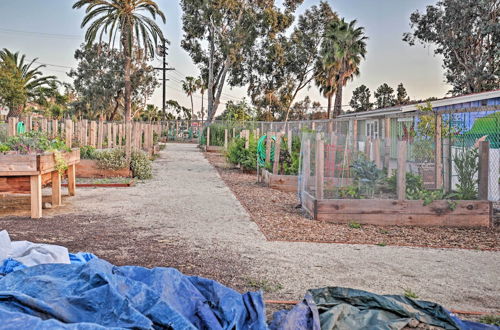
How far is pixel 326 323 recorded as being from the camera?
3648mm

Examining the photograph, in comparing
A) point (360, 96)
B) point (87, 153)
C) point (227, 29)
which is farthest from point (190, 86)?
point (87, 153)

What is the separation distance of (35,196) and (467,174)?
697 centimetres

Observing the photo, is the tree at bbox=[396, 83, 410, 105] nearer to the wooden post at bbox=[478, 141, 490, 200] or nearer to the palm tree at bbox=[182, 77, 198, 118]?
the palm tree at bbox=[182, 77, 198, 118]

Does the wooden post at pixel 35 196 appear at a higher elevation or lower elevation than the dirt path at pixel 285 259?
higher

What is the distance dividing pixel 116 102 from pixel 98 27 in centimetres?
2833

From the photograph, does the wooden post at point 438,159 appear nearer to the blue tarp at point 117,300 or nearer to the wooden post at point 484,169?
the wooden post at point 484,169

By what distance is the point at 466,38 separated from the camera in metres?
30.4

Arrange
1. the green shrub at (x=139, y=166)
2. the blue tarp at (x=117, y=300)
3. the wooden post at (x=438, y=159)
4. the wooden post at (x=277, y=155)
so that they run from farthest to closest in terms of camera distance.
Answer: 1. the green shrub at (x=139, y=166)
2. the wooden post at (x=277, y=155)
3. the wooden post at (x=438, y=159)
4. the blue tarp at (x=117, y=300)

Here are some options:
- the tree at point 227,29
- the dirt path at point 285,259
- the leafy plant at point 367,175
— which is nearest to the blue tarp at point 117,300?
the dirt path at point 285,259

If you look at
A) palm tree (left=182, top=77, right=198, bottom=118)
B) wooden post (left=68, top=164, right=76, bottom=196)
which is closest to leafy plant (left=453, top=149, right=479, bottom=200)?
wooden post (left=68, top=164, right=76, bottom=196)

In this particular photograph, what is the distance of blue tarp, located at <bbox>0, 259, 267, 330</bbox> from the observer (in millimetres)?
3008

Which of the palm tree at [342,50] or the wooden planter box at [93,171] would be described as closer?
the wooden planter box at [93,171]

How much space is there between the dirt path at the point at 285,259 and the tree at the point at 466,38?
25206 mm

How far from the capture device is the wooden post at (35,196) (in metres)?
7.62
